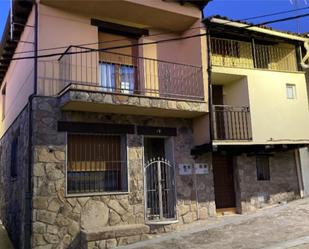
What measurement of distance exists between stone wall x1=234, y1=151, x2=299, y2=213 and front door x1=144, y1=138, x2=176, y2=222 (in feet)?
8.71

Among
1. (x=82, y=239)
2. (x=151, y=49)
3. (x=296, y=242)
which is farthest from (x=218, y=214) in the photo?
(x=151, y=49)

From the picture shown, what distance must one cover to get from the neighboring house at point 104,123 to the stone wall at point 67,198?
27 millimetres

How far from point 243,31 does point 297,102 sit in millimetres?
3299

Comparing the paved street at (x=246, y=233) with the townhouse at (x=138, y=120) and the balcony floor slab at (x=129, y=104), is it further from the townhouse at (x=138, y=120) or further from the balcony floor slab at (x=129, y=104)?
the balcony floor slab at (x=129, y=104)

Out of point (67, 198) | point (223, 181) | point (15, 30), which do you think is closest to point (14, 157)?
point (67, 198)

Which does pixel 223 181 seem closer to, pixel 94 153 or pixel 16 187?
pixel 94 153

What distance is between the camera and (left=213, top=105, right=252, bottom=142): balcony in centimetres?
1247

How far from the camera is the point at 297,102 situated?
44.3 ft

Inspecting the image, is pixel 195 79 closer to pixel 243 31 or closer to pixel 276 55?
pixel 243 31

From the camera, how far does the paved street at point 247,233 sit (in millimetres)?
8742

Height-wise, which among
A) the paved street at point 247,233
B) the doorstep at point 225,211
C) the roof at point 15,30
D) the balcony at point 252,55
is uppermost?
the roof at point 15,30

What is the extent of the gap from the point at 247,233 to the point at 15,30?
943 cm

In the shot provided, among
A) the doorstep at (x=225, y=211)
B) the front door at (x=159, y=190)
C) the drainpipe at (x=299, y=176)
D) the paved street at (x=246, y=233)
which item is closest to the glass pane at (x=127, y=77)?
the front door at (x=159, y=190)

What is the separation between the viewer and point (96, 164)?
34.6 feet
